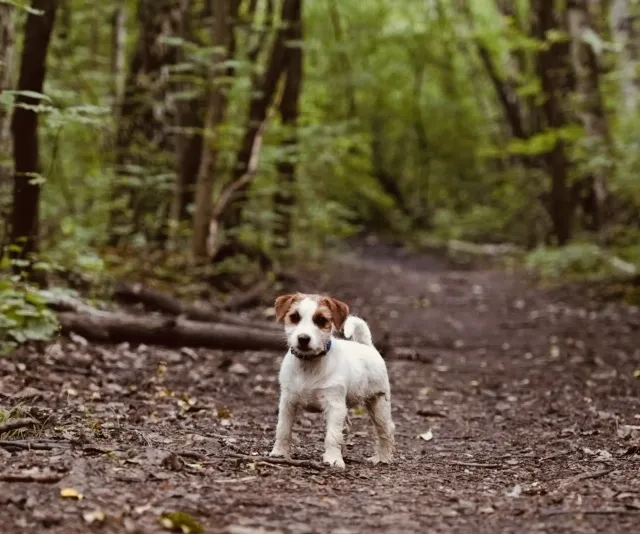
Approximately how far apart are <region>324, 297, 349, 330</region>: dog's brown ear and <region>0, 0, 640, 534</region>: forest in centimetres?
86

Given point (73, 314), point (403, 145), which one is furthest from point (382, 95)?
point (73, 314)

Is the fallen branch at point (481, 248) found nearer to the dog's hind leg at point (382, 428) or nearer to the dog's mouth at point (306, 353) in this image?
the dog's hind leg at point (382, 428)

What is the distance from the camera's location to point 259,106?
15.3 metres

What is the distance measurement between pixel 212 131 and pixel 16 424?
837 centimetres

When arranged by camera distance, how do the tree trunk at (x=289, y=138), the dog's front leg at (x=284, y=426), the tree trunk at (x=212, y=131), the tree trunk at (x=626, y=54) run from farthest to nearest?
the tree trunk at (x=626, y=54)
the tree trunk at (x=289, y=138)
the tree trunk at (x=212, y=131)
the dog's front leg at (x=284, y=426)

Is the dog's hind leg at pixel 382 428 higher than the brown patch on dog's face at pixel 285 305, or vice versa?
the brown patch on dog's face at pixel 285 305

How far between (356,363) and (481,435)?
199cm

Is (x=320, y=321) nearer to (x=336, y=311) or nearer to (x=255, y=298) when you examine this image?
(x=336, y=311)

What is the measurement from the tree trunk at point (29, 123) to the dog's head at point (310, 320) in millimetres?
4033

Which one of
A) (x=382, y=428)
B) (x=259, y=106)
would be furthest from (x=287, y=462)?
(x=259, y=106)

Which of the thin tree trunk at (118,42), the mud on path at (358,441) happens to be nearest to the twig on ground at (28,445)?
the mud on path at (358,441)

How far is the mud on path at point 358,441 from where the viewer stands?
407cm

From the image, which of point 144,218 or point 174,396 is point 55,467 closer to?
point 174,396

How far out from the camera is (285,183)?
53.8 ft
